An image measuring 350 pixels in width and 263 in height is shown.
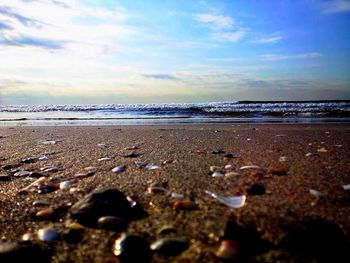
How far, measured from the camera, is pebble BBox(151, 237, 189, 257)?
5.61 feet

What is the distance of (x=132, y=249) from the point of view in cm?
174

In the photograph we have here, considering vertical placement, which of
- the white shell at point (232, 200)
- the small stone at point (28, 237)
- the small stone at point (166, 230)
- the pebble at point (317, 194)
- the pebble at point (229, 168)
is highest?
the pebble at point (317, 194)

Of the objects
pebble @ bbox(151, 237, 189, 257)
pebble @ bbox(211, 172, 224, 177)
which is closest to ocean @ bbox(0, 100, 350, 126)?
pebble @ bbox(211, 172, 224, 177)

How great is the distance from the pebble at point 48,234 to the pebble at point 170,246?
59 centimetres

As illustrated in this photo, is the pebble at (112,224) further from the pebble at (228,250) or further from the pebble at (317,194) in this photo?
the pebble at (317,194)

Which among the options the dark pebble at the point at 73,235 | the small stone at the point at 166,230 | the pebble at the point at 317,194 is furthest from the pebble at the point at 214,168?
the dark pebble at the point at 73,235

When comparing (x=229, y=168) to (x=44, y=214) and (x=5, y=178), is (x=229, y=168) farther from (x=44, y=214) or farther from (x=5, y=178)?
(x=5, y=178)

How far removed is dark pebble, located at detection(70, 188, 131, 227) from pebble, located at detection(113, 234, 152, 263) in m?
0.33

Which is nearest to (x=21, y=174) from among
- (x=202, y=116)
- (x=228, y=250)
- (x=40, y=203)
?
(x=40, y=203)

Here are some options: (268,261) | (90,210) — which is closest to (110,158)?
(90,210)

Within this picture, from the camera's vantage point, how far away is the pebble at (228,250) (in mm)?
1604

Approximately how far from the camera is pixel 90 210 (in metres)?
2.15

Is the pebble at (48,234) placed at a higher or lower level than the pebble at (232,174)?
lower

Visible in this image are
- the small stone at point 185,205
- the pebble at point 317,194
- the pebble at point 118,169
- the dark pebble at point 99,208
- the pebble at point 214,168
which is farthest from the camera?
the pebble at point 118,169
